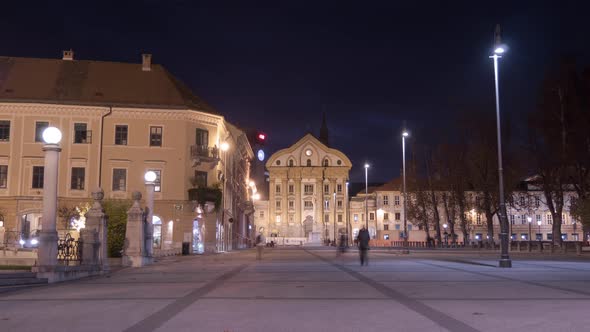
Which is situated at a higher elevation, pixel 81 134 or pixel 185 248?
pixel 81 134

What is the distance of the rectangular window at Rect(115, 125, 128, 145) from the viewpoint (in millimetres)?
52656

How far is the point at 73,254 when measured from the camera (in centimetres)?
2353

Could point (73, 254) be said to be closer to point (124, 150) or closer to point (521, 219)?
point (124, 150)

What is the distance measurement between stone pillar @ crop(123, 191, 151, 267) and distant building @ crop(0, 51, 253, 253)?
779 inches

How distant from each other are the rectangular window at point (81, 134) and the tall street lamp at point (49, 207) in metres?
32.6

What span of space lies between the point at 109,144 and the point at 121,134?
1251 mm

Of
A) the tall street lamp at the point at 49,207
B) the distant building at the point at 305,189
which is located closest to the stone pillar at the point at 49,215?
the tall street lamp at the point at 49,207

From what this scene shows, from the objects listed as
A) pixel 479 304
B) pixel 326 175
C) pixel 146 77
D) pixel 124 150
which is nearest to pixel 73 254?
pixel 479 304

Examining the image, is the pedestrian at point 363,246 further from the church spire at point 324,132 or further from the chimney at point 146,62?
the church spire at point 324,132

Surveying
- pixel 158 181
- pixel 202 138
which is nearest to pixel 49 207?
pixel 158 181

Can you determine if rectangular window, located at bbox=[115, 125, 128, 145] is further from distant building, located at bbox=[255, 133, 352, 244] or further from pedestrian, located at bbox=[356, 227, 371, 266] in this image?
distant building, located at bbox=[255, 133, 352, 244]

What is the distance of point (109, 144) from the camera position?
52.4m

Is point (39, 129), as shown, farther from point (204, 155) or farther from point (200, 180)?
point (200, 180)

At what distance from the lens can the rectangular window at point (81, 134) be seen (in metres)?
52.2
